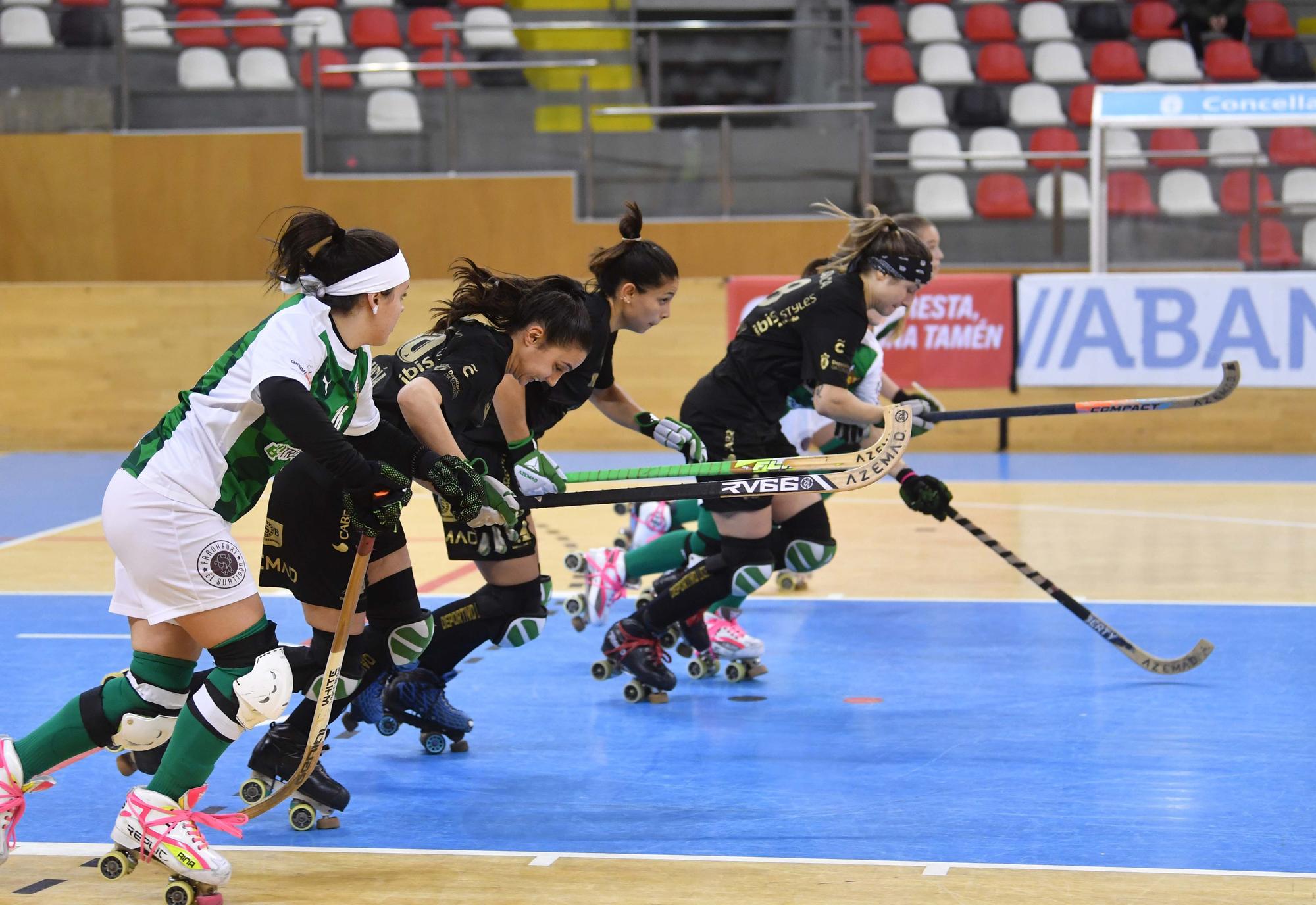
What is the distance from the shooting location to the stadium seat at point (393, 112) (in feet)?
39.8

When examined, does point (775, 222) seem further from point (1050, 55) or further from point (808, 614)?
point (808, 614)

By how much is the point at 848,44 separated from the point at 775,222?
1.61 meters

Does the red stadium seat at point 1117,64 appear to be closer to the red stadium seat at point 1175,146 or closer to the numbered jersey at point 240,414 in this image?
the red stadium seat at point 1175,146

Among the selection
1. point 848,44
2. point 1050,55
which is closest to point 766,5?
point 848,44

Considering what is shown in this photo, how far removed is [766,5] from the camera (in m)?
13.7

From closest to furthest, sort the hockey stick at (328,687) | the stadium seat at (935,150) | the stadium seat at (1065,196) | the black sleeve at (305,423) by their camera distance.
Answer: the black sleeve at (305,423)
the hockey stick at (328,687)
the stadium seat at (1065,196)
the stadium seat at (935,150)

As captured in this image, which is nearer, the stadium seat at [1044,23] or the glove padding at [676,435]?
the glove padding at [676,435]

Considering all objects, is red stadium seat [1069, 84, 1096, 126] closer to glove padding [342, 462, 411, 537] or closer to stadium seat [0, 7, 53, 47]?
stadium seat [0, 7, 53, 47]

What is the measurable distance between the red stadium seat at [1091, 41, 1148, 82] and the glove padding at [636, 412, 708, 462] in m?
10.0

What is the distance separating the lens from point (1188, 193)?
10680mm

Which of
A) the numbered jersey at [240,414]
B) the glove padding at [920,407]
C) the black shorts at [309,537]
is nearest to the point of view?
the numbered jersey at [240,414]

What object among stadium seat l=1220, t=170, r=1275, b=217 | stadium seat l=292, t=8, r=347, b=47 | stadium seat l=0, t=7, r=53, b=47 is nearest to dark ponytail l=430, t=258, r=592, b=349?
stadium seat l=1220, t=170, r=1275, b=217

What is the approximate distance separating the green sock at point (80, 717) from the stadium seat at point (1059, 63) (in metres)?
11.7

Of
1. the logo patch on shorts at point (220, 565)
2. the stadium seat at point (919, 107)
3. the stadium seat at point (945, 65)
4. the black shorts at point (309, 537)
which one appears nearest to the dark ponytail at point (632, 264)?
the black shorts at point (309, 537)
